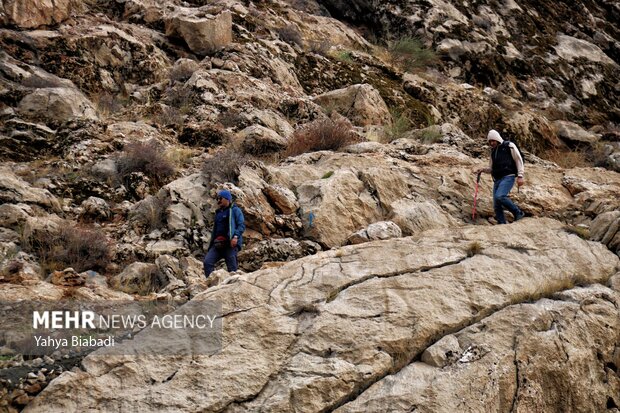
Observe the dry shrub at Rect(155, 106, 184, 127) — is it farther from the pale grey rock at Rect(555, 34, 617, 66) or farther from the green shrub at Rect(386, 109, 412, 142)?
the pale grey rock at Rect(555, 34, 617, 66)

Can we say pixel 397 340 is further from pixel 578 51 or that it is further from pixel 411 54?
pixel 578 51

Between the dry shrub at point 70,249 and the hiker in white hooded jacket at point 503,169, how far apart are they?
206 inches

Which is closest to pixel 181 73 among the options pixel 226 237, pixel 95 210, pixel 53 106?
pixel 53 106

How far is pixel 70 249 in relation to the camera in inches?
296

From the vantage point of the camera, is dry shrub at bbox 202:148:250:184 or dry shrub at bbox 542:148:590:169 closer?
dry shrub at bbox 202:148:250:184

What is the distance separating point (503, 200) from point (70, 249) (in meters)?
5.71

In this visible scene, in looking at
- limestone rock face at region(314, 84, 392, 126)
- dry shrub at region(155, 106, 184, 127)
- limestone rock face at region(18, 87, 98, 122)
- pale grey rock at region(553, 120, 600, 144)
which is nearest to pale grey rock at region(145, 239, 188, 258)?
dry shrub at region(155, 106, 184, 127)

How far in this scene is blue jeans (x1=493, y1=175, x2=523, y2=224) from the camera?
8.25m

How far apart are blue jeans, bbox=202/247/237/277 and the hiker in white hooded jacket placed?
12.1ft

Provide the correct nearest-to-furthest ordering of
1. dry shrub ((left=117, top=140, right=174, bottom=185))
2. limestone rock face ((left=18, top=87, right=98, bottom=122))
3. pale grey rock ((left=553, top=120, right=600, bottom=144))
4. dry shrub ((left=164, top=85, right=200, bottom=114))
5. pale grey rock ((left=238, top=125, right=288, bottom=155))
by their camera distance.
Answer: dry shrub ((left=117, top=140, right=174, bottom=185)) → pale grey rock ((left=238, top=125, right=288, bottom=155)) → limestone rock face ((left=18, top=87, right=98, bottom=122)) → dry shrub ((left=164, top=85, right=200, bottom=114)) → pale grey rock ((left=553, top=120, right=600, bottom=144))

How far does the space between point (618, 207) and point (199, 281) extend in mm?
5625

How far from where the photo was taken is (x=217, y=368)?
500cm

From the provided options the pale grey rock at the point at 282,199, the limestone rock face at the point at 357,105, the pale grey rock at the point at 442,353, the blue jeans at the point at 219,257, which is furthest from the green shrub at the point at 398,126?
the pale grey rock at the point at 442,353

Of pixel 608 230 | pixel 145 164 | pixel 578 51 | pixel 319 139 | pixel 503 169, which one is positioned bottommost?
pixel 145 164
